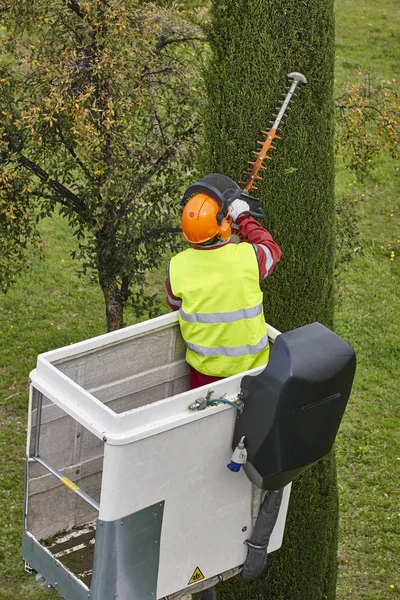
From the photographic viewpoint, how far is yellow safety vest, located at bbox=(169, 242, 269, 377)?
554 centimetres

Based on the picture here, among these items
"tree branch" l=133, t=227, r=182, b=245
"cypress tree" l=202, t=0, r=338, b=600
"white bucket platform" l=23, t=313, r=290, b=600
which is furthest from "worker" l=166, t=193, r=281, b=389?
"tree branch" l=133, t=227, r=182, b=245

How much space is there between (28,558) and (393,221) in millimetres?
10026

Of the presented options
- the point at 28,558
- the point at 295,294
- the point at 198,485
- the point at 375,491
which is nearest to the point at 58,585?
the point at 28,558

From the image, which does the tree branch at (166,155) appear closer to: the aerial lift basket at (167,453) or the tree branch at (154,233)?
the tree branch at (154,233)

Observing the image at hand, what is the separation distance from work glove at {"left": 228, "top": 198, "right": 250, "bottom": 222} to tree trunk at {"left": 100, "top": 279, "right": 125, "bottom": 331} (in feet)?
12.5

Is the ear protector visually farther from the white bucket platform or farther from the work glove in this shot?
the white bucket platform

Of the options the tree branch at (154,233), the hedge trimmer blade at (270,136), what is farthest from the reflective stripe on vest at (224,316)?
the tree branch at (154,233)

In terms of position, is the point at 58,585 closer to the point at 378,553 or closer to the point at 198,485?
the point at 198,485

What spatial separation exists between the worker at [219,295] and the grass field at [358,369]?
3.86 meters

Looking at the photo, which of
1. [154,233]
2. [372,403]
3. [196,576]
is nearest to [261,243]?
[196,576]

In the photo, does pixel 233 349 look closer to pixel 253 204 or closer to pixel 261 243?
pixel 261 243

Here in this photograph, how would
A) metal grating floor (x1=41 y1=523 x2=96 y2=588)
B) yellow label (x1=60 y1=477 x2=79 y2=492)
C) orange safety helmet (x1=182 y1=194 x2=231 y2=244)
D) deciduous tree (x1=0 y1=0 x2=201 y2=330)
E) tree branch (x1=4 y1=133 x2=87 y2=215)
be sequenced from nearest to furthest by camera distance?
yellow label (x1=60 y1=477 x2=79 y2=492) < orange safety helmet (x1=182 y1=194 x2=231 y2=244) < metal grating floor (x1=41 y1=523 x2=96 y2=588) < deciduous tree (x1=0 y1=0 x2=201 y2=330) < tree branch (x1=4 y1=133 x2=87 y2=215)

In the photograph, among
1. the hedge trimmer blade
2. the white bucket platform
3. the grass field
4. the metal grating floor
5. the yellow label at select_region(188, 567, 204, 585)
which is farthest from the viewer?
the grass field

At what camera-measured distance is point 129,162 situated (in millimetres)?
8391
